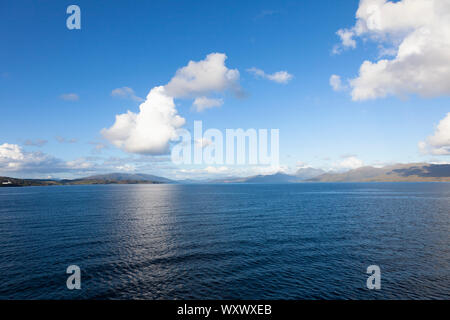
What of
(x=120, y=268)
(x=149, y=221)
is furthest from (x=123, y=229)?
(x=120, y=268)

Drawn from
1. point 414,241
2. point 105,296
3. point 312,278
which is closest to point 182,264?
point 105,296

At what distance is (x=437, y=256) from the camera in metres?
49.5

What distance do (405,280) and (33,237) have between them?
87.3 metres

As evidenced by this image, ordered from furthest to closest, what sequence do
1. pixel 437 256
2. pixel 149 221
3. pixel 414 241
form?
pixel 149 221
pixel 414 241
pixel 437 256

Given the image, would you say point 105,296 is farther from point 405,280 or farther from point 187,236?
point 405,280

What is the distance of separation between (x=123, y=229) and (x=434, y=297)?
76.2 meters

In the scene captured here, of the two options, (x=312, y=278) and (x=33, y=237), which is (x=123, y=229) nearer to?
(x=33, y=237)

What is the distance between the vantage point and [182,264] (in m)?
46.1
